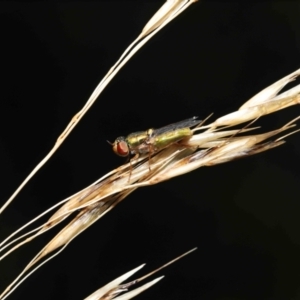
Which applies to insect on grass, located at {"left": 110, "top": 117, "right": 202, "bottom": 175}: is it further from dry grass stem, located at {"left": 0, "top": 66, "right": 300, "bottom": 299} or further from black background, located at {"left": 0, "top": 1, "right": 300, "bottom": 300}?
black background, located at {"left": 0, "top": 1, "right": 300, "bottom": 300}

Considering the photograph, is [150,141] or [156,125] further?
[156,125]

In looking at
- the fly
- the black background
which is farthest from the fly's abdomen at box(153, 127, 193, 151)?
the black background

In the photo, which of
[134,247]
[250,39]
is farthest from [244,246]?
[250,39]

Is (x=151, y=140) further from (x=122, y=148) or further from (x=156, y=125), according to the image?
(x=156, y=125)

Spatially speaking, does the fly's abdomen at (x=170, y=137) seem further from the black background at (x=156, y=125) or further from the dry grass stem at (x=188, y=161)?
the black background at (x=156, y=125)

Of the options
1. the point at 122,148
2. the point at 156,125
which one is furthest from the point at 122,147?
the point at 156,125
